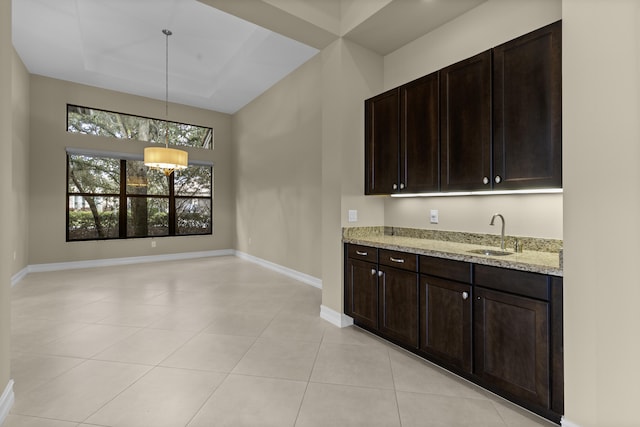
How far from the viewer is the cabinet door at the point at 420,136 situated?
253cm

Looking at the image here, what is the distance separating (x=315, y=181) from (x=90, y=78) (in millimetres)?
4794

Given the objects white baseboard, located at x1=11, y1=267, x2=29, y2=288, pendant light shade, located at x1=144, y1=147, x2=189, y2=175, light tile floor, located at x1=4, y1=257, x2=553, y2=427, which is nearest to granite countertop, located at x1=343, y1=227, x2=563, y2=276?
light tile floor, located at x1=4, y1=257, x2=553, y2=427

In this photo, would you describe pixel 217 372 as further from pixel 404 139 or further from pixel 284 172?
Answer: pixel 284 172

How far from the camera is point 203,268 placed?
597 centimetres

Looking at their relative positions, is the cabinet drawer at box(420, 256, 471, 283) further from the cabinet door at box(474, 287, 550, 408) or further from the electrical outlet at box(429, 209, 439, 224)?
the electrical outlet at box(429, 209, 439, 224)

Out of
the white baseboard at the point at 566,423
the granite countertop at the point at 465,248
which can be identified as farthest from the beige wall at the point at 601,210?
the granite countertop at the point at 465,248

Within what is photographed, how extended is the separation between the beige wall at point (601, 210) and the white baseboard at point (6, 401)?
307 centimetres

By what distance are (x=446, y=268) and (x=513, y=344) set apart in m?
0.58

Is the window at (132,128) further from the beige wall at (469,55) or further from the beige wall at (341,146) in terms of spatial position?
the beige wall at (469,55)

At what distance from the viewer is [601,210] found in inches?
57.9

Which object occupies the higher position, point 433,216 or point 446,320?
point 433,216

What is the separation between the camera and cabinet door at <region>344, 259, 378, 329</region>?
2746mm

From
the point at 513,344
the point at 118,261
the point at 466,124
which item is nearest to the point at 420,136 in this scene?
the point at 466,124

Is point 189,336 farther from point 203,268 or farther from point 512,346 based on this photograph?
point 203,268
